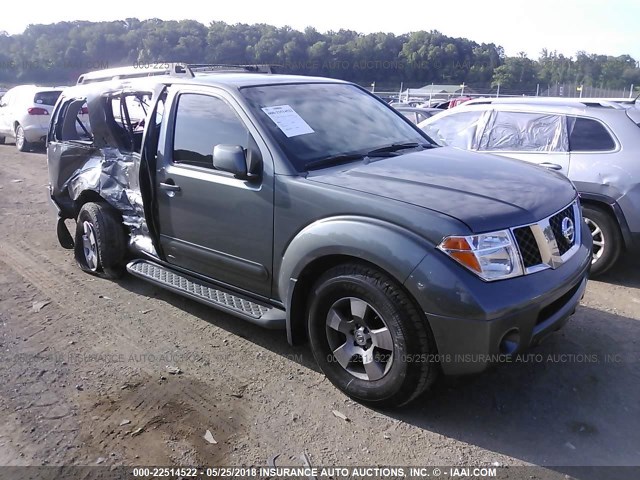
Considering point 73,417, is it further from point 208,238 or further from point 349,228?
point 349,228

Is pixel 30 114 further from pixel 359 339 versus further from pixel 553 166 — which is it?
pixel 359 339

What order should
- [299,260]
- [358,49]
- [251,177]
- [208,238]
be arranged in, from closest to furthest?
[299,260], [251,177], [208,238], [358,49]

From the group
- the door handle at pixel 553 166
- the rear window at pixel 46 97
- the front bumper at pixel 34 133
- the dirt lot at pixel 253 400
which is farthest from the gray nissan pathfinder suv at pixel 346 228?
the rear window at pixel 46 97

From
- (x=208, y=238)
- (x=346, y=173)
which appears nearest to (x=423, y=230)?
(x=346, y=173)

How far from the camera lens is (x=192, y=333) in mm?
4340

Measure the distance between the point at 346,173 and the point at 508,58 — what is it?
4510 cm

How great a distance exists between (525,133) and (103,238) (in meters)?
4.38

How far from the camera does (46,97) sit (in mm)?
15508

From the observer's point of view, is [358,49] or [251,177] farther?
[358,49]

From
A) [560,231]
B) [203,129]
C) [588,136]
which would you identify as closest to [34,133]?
[203,129]

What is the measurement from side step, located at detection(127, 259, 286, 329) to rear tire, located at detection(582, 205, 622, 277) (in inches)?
131

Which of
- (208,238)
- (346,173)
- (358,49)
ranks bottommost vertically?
(208,238)

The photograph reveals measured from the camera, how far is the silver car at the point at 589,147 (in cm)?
518

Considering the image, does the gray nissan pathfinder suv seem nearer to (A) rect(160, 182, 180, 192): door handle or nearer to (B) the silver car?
(A) rect(160, 182, 180, 192): door handle
